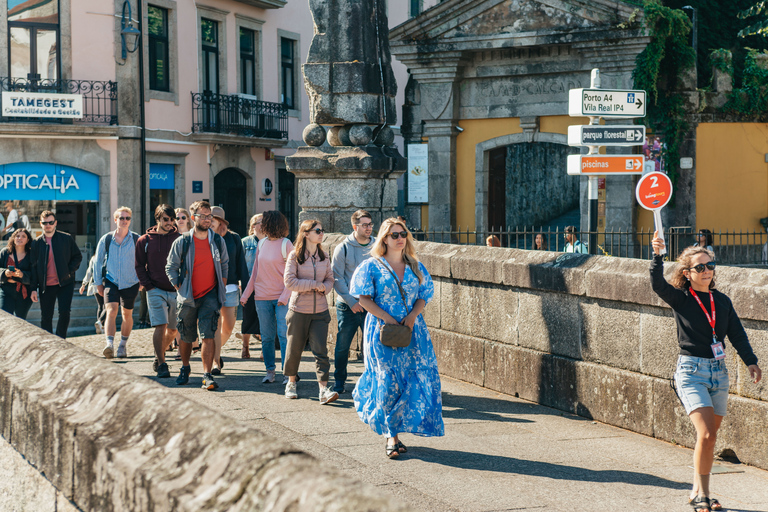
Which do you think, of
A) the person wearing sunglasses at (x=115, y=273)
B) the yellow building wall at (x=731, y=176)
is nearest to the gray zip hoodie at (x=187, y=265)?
the person wearing sunglasses at (x=115, y=273)

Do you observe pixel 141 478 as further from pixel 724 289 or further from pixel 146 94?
pixel 146 94

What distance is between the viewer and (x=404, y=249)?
6918 mm

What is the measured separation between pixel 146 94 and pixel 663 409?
20514mm

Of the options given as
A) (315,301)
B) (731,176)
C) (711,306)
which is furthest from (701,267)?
(731,176)

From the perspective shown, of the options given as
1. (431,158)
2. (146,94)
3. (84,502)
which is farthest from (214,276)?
(146,94)

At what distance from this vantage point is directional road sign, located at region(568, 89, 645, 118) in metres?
11.3

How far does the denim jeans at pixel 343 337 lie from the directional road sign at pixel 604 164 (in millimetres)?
3918

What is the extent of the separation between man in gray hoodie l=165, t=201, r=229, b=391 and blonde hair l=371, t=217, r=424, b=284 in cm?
259

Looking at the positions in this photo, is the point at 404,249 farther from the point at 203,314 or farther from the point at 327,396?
the point at 203,314

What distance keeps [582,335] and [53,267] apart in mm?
6736

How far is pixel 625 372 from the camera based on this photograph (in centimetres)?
728

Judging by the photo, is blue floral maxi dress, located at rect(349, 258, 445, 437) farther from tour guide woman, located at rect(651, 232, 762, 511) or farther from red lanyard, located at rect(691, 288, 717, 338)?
red lanyard, located at rect(691, 288, 717, 338)

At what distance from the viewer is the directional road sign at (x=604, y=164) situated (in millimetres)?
11562

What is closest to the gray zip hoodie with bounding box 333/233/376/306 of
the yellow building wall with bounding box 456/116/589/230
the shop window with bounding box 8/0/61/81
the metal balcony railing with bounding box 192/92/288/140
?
the yellow building wall with bounding box 456/116/589/230
